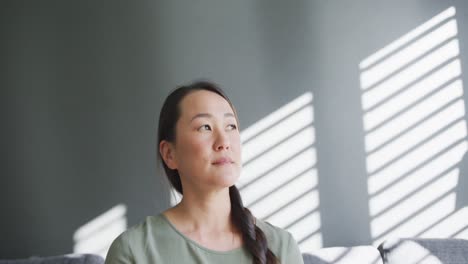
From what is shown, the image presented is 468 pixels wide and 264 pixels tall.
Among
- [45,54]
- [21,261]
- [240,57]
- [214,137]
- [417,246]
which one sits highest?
[45,54]

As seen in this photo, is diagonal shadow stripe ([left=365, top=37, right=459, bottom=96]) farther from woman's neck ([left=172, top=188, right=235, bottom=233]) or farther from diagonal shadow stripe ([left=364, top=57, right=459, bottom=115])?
woman's neck ([left=172, top=188, right=235, bottom=233])

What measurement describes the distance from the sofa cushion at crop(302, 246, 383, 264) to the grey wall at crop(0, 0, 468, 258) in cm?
21

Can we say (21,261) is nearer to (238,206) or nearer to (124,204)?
(124,204)

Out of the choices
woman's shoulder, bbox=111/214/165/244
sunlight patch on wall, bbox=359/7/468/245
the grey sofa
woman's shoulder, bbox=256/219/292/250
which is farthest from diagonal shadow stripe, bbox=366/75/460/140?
woman's shoulder, bbox=111/214/165/244

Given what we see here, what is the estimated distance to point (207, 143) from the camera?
1.21 metres

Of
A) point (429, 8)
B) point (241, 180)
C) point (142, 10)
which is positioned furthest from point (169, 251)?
point (429, 8)

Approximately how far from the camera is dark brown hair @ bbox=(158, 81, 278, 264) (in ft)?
4.00

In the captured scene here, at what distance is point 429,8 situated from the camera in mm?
2529

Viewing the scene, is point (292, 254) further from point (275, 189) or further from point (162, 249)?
point (275, 189)

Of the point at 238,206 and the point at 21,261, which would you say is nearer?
the point at 238,206

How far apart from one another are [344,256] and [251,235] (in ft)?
3.54

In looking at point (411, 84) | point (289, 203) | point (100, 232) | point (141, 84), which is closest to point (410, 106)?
point (411, 84)

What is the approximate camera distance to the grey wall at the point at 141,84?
2.32 m

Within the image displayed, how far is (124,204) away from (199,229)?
117 cm
